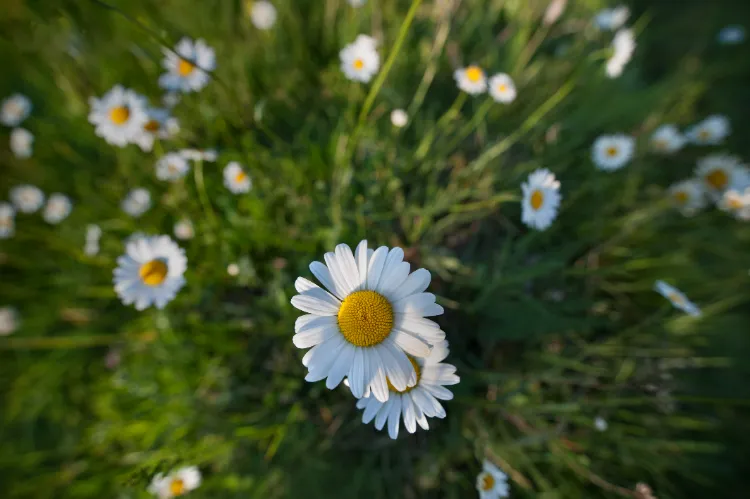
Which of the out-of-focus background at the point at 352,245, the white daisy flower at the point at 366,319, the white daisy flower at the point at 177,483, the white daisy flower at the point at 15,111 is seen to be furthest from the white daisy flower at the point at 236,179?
the white daisy flower at the point at 15,111

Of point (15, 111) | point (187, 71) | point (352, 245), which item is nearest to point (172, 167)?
point (187, 71)

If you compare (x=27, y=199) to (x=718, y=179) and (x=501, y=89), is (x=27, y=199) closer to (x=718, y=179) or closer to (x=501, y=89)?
(x=501, y=89)

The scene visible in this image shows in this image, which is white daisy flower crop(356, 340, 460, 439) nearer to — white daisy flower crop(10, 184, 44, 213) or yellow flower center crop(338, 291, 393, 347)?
yellow flower center crop(338, 291, 393, 347)

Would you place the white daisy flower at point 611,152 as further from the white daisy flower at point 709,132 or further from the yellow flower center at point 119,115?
the yellow flower center at point 119,115

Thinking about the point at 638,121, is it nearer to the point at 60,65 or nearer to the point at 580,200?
the point at 580,200

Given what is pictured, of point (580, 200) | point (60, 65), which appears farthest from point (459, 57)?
point (60, 65)

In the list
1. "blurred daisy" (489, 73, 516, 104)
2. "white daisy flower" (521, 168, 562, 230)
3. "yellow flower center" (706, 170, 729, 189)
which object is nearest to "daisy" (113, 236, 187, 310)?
"white daisy flower" (521, 168, 562, 230)
